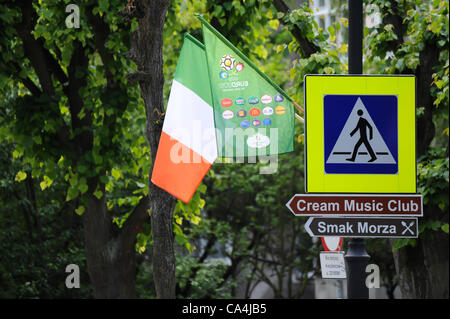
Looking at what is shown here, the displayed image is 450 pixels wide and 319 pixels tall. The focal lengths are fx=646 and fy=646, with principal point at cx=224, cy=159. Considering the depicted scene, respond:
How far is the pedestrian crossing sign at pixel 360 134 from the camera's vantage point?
5.05 m

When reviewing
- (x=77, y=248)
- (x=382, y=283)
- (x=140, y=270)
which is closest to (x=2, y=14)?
(x=77, y=248)

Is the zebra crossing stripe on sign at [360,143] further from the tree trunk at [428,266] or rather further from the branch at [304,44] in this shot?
the branch at [304,44]

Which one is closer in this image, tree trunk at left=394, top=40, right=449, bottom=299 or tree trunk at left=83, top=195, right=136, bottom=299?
tree trunk at left=394, top=40, right=449, bottom=299

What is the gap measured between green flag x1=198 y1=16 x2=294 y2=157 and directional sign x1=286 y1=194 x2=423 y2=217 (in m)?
2.38

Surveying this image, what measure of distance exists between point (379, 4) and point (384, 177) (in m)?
5.26

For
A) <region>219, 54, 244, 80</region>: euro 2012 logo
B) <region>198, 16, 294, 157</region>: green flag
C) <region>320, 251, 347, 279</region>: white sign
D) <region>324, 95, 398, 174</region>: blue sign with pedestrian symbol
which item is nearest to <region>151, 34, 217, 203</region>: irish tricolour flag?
<region>198, 16, 294, 157</region>: green flag

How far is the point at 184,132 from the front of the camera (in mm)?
7320

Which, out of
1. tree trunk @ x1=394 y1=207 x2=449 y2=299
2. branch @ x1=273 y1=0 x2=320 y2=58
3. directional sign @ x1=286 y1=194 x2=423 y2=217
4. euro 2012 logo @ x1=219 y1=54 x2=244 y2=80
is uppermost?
branch @ x1=273 y1=0 x2=320 y2=58

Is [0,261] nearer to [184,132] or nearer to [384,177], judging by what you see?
[184,132]

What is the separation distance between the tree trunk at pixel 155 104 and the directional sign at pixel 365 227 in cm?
312

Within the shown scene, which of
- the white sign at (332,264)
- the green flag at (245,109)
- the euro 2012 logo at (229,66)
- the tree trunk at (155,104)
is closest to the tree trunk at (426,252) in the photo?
the white sign at (332,264)

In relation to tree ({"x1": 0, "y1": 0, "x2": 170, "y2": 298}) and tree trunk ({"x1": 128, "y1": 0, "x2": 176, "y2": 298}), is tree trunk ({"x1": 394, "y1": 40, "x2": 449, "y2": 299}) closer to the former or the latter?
tree trunk ({"x1": 128, "y1": 0, "x2": 176, "y2": 298})

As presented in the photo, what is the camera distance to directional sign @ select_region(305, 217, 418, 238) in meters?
4.84

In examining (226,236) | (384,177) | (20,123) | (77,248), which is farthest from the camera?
(226,236)
